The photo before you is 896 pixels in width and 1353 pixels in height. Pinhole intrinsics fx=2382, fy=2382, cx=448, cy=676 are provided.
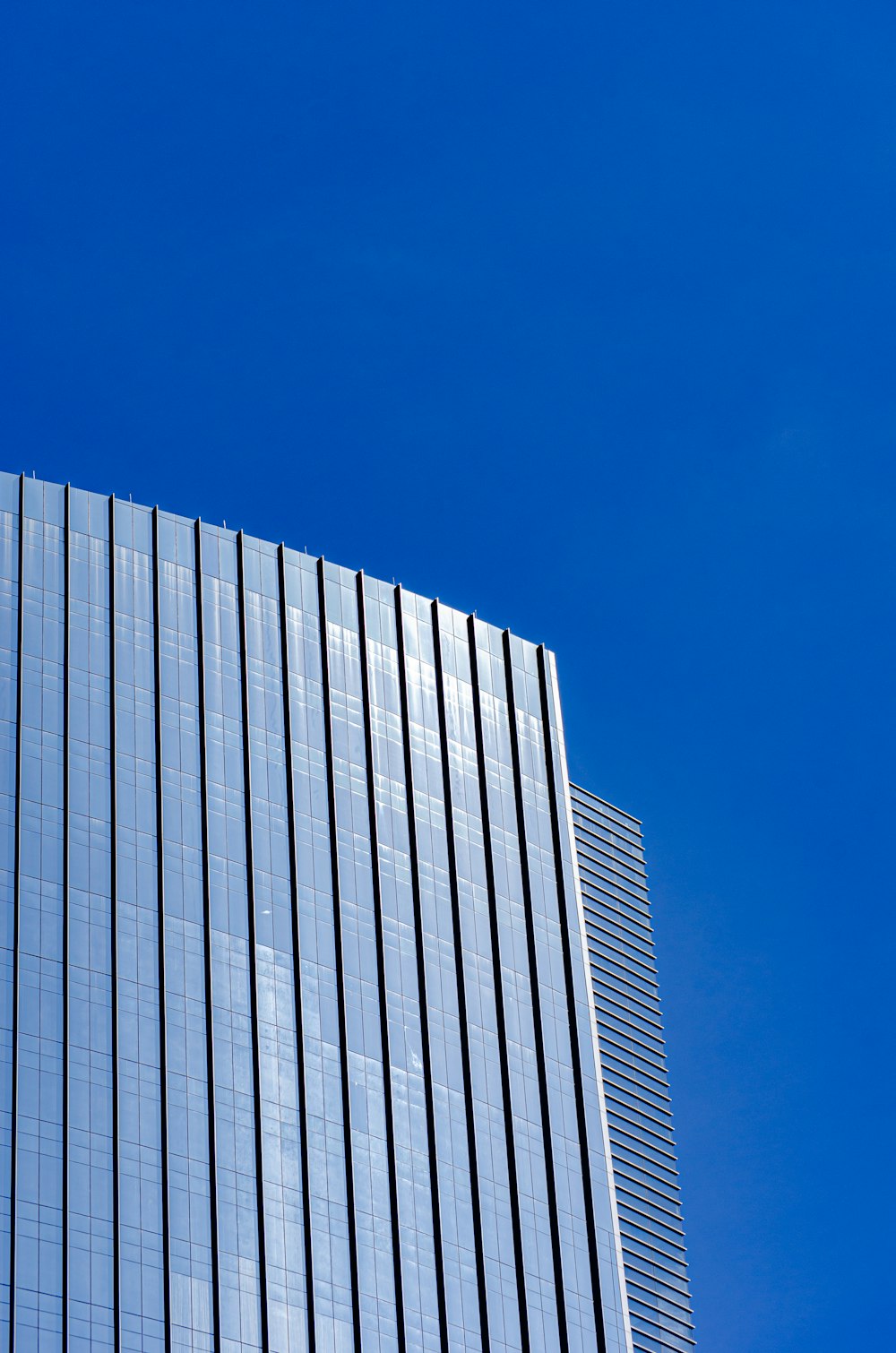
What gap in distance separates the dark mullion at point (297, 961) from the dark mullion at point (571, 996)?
1753cm

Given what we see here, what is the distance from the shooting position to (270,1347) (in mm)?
110312

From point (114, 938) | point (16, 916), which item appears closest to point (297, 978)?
point (114, 938)

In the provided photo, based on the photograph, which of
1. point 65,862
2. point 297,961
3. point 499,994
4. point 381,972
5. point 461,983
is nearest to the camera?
point 65,862

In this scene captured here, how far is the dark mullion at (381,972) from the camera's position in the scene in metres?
118

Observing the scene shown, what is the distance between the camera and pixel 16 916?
112188mm

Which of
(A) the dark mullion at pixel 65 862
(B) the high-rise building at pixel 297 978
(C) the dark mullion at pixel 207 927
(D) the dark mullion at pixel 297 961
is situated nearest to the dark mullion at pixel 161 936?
(B) the high-rise building at pixel 297 978

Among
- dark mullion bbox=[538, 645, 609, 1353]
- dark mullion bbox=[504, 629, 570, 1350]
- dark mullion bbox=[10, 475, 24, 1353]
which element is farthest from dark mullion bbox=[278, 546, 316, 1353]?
dark mullion bbox=[538, 645, 609, 1353]

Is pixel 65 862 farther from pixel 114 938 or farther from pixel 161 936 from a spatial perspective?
pixel 161 936

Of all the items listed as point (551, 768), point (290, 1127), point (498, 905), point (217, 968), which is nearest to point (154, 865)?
point (217, 968)

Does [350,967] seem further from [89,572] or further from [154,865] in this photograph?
[89,572]

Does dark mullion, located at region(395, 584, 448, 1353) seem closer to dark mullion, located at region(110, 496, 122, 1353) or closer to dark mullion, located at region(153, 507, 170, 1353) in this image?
dark mullion, located at region(153, 507, 170, 1353)

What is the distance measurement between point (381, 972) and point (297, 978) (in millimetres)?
6081

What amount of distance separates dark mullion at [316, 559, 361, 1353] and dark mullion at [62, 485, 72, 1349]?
16538mm

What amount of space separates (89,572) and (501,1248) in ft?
136
